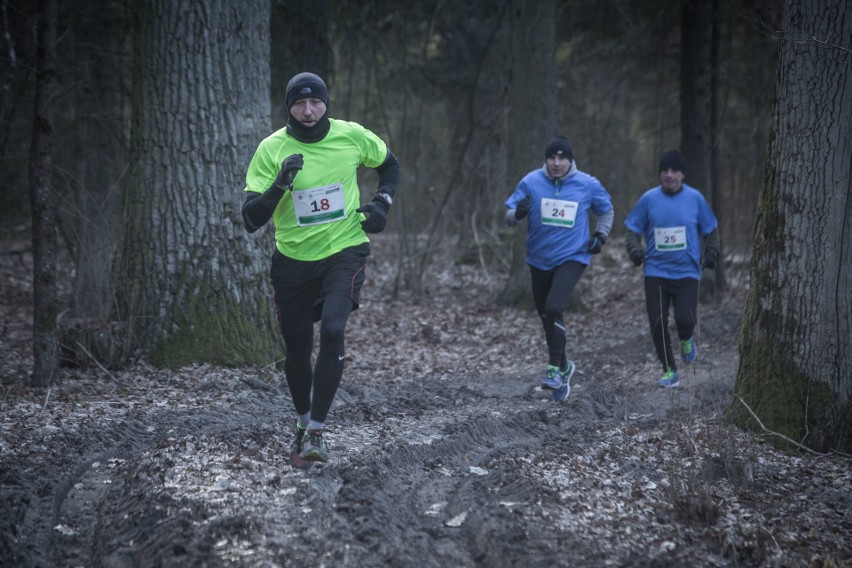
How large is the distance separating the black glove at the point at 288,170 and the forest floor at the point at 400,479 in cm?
170

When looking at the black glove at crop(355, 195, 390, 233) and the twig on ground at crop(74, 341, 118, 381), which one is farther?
the twig on ground at crop(74, 341, 118, 381)

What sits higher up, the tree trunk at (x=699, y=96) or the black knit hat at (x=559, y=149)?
the tree trunk at (x=699, y=96)

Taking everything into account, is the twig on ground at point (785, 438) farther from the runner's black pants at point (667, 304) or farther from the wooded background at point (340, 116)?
the runner's black pants at point (667, 304)

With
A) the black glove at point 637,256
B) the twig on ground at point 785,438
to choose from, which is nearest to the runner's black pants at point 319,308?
the twig on ground at point 785,438

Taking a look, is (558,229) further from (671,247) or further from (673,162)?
(673,162)

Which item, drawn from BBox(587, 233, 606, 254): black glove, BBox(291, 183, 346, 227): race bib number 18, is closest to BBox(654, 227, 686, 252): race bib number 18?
BBox(587, 233, 606, 254): black glove

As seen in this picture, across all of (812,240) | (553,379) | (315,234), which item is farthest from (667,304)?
(315,234)

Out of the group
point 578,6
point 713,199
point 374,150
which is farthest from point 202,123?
point 578,6

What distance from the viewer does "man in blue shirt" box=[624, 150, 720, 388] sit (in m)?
8.43

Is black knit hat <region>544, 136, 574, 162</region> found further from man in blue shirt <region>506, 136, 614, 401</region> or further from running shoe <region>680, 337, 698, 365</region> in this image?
running shoe <region>680, 337, 698, 365</region>

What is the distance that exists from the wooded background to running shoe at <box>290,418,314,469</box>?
2.80 m

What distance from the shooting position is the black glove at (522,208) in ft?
26.2

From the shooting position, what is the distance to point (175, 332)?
25.9 feet

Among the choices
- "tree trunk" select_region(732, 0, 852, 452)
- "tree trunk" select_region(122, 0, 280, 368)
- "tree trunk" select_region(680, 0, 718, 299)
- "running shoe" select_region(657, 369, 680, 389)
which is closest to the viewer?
"tree trunk" select_region(732, 0, 852, 452)
